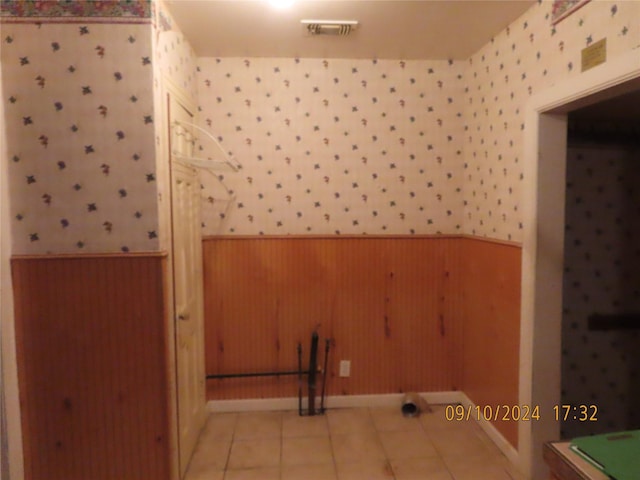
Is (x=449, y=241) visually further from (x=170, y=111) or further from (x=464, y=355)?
(x=170, y=111)

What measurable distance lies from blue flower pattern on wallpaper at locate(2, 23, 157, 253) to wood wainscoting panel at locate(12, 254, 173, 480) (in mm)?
138

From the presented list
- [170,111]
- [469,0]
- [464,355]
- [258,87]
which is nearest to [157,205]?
[170,111]

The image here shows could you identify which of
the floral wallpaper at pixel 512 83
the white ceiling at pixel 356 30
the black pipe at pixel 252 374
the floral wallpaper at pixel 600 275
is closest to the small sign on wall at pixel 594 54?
the floral wallpaper at pixel 512 83

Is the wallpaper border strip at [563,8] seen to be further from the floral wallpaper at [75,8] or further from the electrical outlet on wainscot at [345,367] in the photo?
the electrical outlet on wainscot at [345,367]

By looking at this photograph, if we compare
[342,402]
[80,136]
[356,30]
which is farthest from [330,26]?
[342,402]

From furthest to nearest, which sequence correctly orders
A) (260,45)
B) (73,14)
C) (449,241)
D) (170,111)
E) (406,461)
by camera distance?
1. (449,241)
2. (260,45)
3. (406,461)
4. (170,111)
5. (73,14)

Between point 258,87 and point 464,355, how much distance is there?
230cm

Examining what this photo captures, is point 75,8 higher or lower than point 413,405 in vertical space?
higher

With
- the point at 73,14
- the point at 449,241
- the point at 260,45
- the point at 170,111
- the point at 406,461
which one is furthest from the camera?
the point at 449,241

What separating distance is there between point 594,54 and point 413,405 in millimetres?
2156

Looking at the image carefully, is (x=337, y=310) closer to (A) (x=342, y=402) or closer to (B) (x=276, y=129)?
(A) (x=342, y=402)

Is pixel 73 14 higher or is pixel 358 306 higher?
pixel 73 14

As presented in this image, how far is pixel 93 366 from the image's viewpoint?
1.68 metres

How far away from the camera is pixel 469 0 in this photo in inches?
72.4
